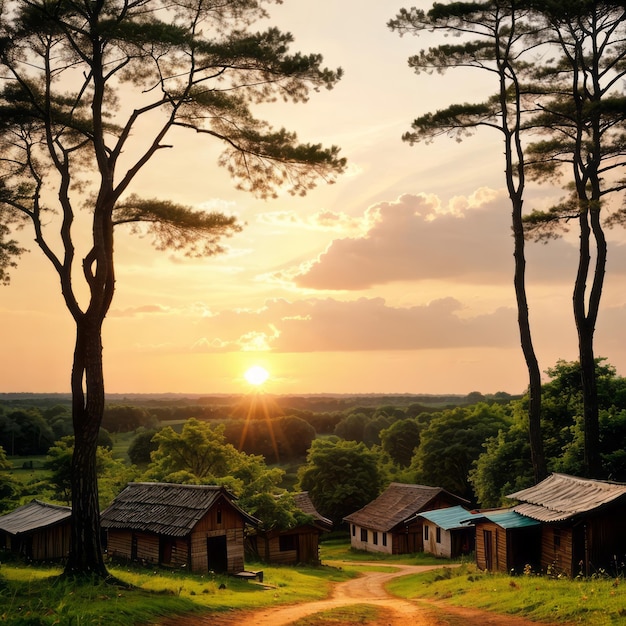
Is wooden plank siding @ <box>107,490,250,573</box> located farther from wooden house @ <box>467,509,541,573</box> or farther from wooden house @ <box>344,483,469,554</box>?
wooden house @ <box>344,483,469,554</box>

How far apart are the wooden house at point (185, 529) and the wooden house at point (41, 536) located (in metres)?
2.51

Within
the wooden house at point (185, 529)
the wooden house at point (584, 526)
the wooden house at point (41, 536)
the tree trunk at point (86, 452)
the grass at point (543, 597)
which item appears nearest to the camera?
the grass at point (543, 597)

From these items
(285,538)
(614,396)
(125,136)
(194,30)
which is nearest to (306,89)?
(194,30)

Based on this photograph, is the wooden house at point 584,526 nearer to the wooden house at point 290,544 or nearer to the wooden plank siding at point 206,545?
the wooden plank siding at point 206,545

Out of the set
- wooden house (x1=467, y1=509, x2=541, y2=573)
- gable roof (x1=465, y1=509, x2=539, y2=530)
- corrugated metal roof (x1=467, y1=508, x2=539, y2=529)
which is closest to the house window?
gable roof (x1=465, y1=509, x2=539, y2=530)

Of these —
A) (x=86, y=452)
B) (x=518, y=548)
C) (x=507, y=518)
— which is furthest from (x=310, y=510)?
(x=86, y=452)

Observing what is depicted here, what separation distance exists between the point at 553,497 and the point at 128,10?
70.8ft

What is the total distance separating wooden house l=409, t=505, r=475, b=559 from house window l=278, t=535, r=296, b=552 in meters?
9.34

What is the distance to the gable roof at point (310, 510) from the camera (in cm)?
4616

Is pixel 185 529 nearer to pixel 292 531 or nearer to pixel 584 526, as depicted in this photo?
pixel 292 531

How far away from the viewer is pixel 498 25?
27.5 metres

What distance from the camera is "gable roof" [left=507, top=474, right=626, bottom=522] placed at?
21469mm

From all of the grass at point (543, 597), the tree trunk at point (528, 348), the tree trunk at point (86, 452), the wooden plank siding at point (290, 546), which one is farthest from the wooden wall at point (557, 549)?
the wooden plank siding at point (290, 546)

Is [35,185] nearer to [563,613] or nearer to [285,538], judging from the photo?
[563,613]
